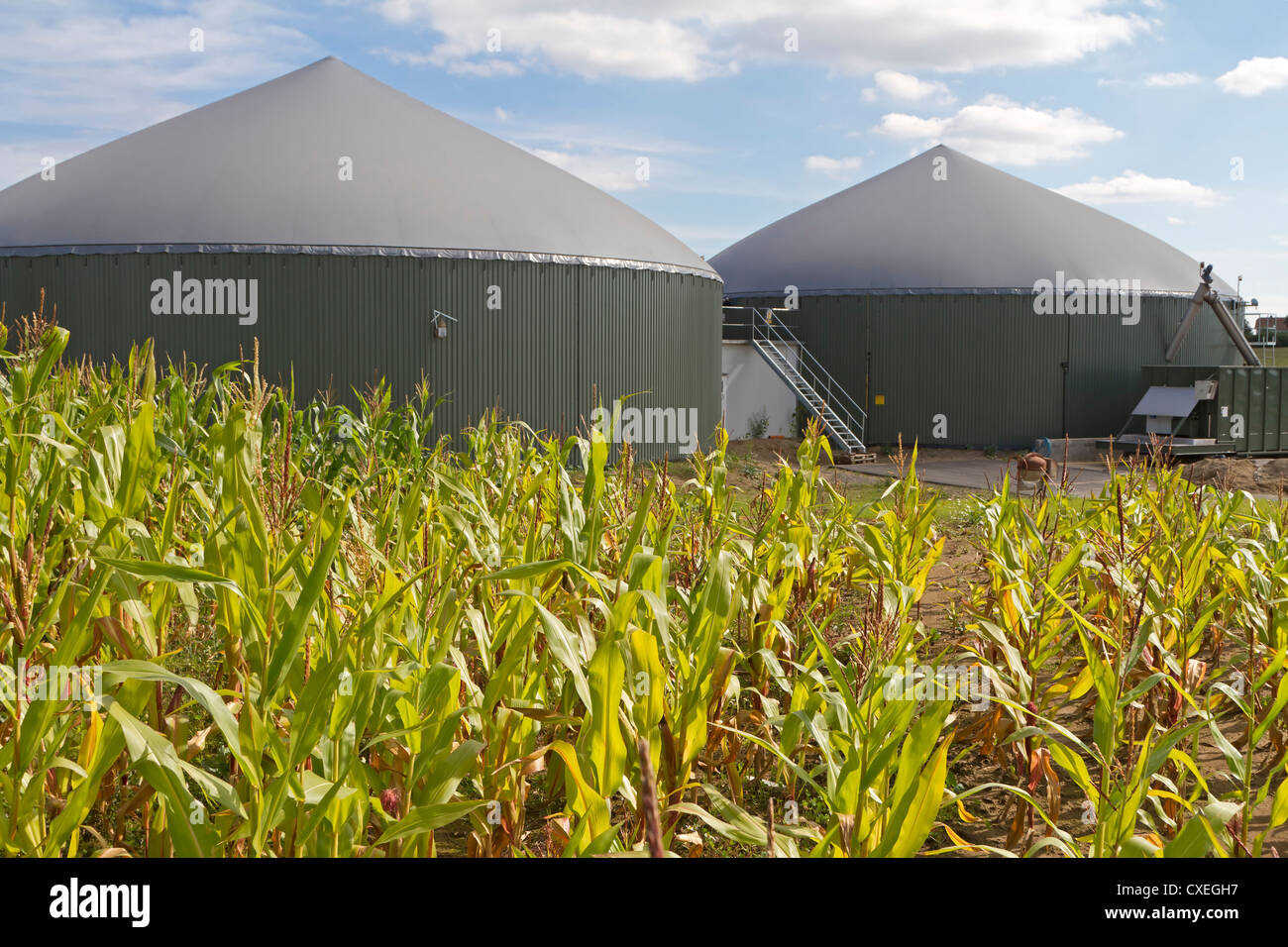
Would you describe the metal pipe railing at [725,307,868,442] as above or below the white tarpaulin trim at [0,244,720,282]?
below

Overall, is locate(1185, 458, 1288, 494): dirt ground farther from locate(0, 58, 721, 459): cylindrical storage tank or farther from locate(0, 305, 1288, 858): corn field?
locate(0, 305, 1288, 858): corn field

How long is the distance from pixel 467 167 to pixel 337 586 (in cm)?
1558

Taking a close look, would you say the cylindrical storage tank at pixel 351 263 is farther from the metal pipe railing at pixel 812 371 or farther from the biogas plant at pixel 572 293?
the metal pipe railing at pixel 812 371

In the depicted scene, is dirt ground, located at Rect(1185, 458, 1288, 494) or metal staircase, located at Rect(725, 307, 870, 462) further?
metal staircase, located at Rect(725, 307, 870, 462)

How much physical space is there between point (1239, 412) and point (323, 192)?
17.6 metres

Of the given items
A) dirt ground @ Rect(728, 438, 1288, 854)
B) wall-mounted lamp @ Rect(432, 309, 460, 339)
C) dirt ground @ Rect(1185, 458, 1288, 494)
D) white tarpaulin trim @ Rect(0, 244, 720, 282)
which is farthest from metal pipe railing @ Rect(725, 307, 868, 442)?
dirt ground @ Rect(728, 438, 1288, 854)

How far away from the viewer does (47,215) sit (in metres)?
16.7

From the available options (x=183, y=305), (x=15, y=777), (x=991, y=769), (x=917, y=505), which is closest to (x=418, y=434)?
(x=917, y=505)

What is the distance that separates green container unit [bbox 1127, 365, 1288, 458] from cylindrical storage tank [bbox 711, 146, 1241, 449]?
2.90 meters

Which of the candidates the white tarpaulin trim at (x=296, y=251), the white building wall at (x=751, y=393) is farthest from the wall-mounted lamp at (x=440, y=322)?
the white building wall at (x=751, y=393)

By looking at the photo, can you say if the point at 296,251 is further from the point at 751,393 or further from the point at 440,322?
the point at 751,393

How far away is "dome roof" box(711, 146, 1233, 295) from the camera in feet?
81.6

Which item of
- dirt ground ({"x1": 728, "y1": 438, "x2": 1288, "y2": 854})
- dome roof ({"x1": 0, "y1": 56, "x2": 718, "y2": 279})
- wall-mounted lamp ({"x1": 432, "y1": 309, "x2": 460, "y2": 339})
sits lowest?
dirt ground ({"x1": 728, "y1": 438, "x2": 1288, "y2": 854})
